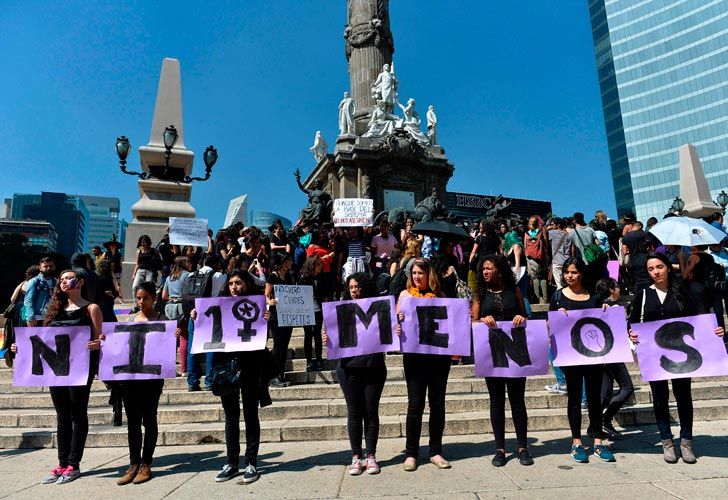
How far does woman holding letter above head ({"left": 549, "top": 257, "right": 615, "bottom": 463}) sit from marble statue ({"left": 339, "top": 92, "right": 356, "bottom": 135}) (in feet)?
76.6

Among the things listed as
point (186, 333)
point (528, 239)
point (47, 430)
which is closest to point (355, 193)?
point (528, 239)

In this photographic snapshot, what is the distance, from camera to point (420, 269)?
5535 millimetres

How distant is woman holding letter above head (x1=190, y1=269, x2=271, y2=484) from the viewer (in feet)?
15.7

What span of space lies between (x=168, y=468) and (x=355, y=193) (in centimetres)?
2085

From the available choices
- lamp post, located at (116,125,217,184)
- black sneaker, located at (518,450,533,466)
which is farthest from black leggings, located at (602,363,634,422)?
lamp post, located at (116,125,217,184)

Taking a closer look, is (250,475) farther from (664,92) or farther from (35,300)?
(664,92)

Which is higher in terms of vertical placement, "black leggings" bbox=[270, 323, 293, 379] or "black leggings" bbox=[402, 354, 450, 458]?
"black leggings" bbox=[270, 323, 293, 379]

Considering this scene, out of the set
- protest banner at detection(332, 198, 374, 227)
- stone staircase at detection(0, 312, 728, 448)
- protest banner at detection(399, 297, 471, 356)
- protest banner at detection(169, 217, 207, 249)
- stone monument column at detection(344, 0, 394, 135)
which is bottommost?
stone staircase at detection(0, 312, 728, 448)

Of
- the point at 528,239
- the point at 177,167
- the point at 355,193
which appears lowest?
the point at 528,239

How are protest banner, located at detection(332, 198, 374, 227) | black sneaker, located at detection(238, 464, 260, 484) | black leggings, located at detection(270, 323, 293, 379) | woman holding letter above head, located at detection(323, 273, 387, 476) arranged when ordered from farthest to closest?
protest banner, located at detection(332, 198, 374, 227)
black leggings, located at detection(270, 323, 293, 379)
woman holding letter above head, located at detection(323, 273, 387, 476)
black sneaker, located at detection(238, 464, 260, 484)

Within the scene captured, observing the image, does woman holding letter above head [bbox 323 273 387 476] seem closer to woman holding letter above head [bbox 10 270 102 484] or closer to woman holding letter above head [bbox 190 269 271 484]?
woman holding letter above head [bbox 190 269 271 484]

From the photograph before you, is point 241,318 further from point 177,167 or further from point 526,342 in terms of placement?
point 177,167

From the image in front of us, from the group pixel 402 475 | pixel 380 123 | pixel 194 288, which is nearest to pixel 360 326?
pixel 402 475

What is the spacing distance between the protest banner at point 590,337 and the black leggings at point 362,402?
1.96 metres
